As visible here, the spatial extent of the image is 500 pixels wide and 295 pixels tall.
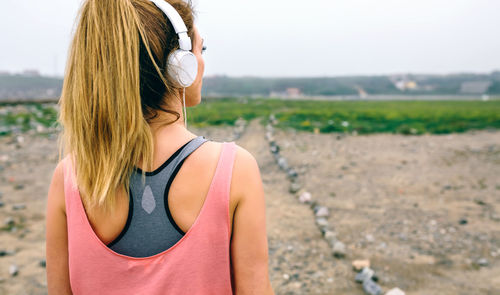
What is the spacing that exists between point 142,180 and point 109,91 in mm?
267

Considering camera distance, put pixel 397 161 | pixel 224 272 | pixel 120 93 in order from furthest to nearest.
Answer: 1. pixel 397 161
2. pixel 224 272
3. pixel 120 93

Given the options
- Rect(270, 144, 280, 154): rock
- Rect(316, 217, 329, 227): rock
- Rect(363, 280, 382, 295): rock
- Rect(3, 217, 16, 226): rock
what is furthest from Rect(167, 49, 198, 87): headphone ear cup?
Rect(270, 144, 280, 154): rock

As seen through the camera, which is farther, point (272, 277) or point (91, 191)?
point (272, 277)

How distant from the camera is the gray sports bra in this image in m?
0.95

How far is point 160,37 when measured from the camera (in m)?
0.99

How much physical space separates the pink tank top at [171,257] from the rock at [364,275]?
3238 millimetres

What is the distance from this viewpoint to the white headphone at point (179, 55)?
3.22ft

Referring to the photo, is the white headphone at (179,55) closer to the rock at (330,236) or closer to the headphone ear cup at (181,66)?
the headphone ear cup at (181,66)

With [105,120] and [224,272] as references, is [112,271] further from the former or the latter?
[105,120]

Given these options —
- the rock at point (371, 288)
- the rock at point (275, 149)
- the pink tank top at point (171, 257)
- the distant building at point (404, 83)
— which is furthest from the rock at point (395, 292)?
the distant building at point (404, 83)

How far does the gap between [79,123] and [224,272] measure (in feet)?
2.03

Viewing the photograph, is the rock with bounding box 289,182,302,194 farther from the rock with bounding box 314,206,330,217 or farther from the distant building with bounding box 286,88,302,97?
the distant building with bounding box 286,88,302,97

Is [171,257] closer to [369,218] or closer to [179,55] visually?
[179,55]

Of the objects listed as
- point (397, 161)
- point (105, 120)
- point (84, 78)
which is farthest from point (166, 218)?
point (397, 161)
